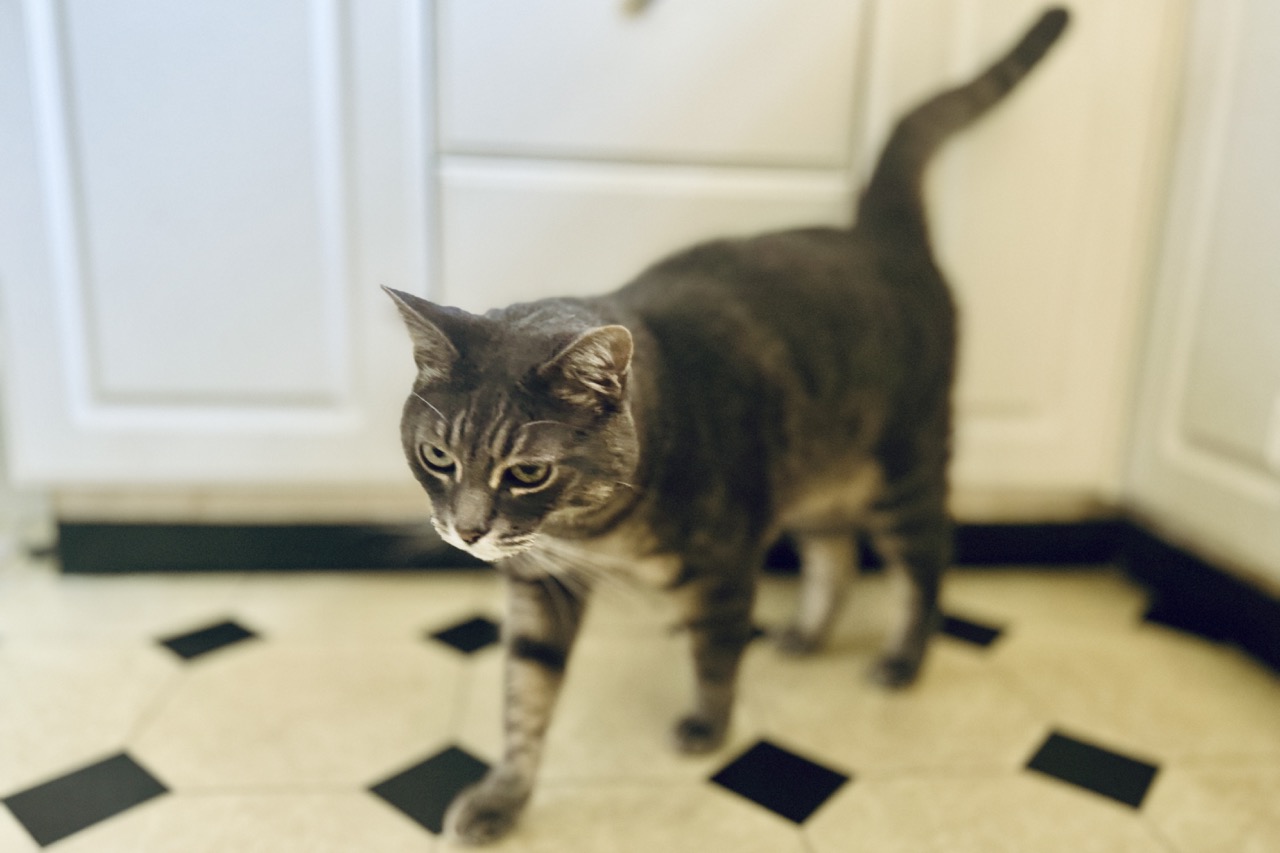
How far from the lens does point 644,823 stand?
2.82 feet

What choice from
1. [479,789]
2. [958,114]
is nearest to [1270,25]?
[958,114]

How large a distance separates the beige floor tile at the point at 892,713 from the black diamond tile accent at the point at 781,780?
0.03 meters

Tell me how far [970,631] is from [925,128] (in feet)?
2.55

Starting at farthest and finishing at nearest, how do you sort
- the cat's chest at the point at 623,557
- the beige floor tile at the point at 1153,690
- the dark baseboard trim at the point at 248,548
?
the dark baseboard trim at the point at 248,548
the beige floor tile at the point at 1153,690
the cat's chest at the point at 623,557

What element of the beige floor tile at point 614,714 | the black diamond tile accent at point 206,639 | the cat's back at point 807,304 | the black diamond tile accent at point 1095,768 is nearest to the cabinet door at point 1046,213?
the cat's back at point 807,304

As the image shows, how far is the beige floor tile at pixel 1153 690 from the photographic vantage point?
1.03 m

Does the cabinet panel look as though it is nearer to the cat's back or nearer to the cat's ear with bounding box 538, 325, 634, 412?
the cat's back

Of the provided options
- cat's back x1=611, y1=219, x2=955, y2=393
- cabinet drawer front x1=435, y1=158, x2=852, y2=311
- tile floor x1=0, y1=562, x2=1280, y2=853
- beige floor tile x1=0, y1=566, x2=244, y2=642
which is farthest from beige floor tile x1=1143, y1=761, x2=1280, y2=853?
beige floor tile x1=0, y1=566, x2=244, y2=642

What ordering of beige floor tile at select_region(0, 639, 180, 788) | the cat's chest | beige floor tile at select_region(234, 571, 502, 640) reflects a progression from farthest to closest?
beige floor tile at select_region(234, 571, 502, 640), beige floor tile at select_region(0, 639, 180, 788), the cat's chest

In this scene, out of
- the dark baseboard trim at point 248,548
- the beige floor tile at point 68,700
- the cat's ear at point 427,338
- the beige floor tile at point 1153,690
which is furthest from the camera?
the dark baseboard trim at point 248,548

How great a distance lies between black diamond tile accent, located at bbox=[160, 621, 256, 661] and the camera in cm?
117

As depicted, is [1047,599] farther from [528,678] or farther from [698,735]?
[528,678]

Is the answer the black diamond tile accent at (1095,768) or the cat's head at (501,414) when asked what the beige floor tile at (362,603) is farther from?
the black diamond tile accent at (1095,768)

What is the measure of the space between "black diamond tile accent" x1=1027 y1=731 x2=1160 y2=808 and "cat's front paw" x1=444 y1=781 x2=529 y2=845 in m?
Answer: 0.59
